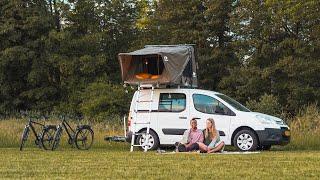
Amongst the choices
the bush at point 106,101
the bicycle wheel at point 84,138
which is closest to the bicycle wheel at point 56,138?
the bicycle wheel at point 84,138

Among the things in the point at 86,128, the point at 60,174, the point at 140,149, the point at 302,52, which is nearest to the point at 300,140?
the point at 140,149

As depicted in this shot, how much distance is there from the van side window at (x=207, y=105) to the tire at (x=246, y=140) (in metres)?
0.83

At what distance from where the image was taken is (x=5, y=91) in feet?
163

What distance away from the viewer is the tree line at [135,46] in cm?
4534

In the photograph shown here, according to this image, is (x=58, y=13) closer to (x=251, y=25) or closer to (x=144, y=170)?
(x=251, y=25)

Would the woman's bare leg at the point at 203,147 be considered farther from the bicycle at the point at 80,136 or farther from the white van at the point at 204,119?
the bicycle at the point at 80,136

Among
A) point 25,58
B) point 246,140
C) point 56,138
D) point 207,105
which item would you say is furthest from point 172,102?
point 25,58

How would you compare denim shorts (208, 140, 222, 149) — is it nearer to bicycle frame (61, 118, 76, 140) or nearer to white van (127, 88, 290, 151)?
white van (127, 88, 290, 151)

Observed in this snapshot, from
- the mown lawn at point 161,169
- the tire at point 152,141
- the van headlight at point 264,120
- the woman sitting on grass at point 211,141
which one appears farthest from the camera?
the tire at point 152,141

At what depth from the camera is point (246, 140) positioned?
18.1m

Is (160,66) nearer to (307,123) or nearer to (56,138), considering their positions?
(56,138)

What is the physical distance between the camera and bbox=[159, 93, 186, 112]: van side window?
18672 mm

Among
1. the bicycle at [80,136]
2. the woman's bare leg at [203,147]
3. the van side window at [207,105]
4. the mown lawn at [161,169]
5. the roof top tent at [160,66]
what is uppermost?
the roof top tent at [160,66]

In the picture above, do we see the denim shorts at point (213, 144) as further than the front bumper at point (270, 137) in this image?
No
